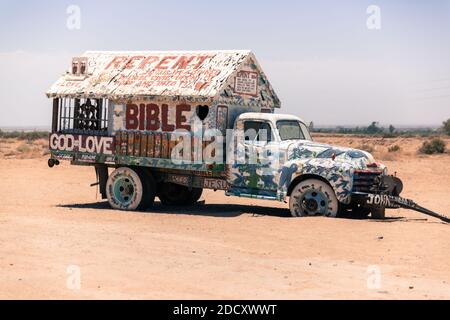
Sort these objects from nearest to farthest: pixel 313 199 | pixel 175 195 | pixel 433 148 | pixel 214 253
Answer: pixel 214 253
pixel 313 199
pixel 175 195
pixel 433 148

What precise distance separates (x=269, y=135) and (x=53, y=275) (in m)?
7.17

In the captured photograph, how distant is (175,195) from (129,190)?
1682mm

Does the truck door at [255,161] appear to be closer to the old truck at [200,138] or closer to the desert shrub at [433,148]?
the old truck at [200,138]

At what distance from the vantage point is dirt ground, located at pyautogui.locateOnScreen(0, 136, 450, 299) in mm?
8922

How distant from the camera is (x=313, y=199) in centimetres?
1516

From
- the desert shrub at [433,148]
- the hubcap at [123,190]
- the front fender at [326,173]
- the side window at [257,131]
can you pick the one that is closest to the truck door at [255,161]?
the side window at [257,131]

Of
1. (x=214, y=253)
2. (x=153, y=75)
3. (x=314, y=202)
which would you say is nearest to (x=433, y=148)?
(x=153, y=75)

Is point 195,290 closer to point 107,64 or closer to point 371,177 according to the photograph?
point 371,177

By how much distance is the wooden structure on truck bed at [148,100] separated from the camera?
635 inches

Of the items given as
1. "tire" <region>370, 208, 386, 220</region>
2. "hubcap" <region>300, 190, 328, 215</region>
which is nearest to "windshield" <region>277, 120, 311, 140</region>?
"hubcap" <region>300, 190, 328, 215</region>

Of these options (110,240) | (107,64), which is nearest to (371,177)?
(110,240)

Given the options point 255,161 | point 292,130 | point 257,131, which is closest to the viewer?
point 255,161

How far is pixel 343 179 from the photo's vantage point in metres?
14.8

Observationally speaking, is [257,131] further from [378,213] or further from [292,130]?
[378,213]
